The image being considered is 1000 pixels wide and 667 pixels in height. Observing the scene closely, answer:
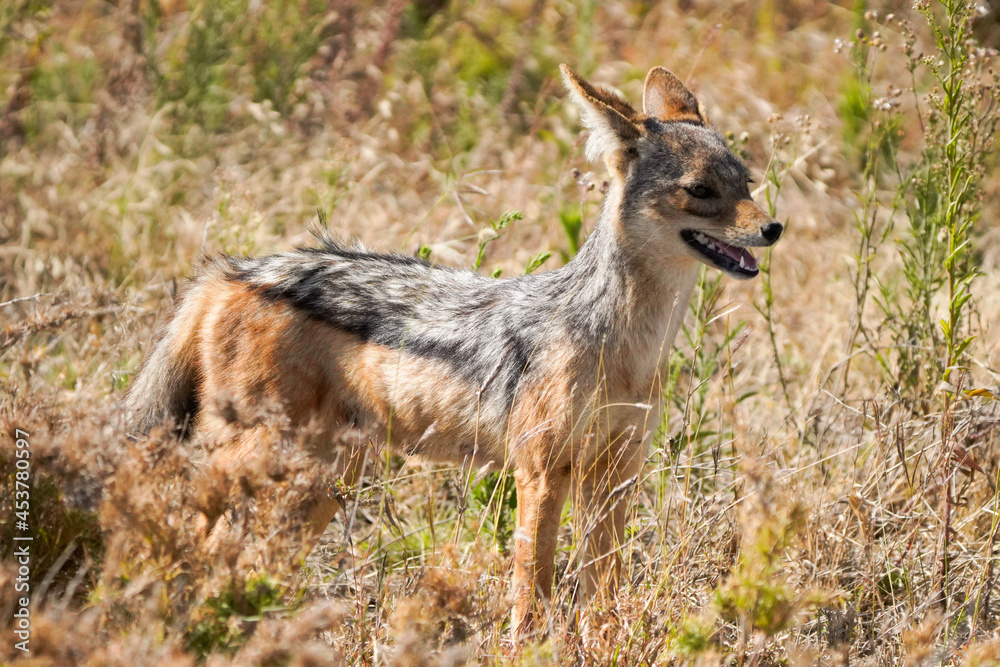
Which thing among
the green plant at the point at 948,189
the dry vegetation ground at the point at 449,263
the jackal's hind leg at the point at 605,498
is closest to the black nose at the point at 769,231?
the dry vegetation ground at the point at 449,263

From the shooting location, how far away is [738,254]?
13.0 ft

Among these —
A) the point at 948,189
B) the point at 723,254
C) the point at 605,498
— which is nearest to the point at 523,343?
the point at 605,498

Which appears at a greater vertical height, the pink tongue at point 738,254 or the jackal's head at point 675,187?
→ the jackal's head at point 675,187

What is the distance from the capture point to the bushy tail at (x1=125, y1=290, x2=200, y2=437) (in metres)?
4.20

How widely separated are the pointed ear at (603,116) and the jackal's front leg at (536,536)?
1.46 metres

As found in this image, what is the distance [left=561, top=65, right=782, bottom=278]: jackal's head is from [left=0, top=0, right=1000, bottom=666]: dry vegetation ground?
1.52ft

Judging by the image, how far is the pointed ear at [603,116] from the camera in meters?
3.93

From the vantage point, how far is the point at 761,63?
10734 mm

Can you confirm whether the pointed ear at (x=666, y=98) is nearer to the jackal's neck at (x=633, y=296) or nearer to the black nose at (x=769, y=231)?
the jackal's neck at (x=633, y=296)

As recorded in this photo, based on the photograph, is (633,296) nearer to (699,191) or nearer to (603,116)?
(699,191)

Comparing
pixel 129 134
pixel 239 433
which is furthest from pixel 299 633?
pixel 129 134

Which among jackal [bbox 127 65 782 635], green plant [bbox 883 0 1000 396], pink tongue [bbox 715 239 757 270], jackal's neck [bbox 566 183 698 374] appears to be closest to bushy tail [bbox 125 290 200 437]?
jackal [bbox 127 65 782 635]

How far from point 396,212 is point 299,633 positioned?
5682 millimetres

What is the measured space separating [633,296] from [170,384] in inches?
84.9
